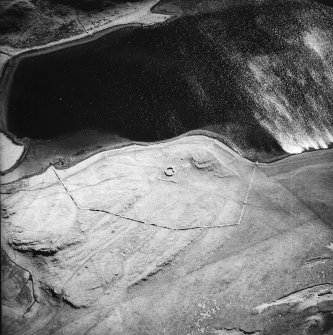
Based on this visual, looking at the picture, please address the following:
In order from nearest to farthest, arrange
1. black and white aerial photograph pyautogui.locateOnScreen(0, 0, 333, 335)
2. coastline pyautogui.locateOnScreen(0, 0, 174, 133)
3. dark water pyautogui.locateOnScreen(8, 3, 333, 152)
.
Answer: black and white aerial photograph pyautogui.locateOnScreen(0, 0, 333, 335) → dark water pyautogui.locateOnScreen(8, 3, 333, 152) → coastline pyautogui.locateOnScreen(0, 0, 174, 133)

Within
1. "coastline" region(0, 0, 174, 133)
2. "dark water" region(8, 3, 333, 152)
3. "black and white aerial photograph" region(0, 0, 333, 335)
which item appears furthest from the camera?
"coastline" region(0, 0, 174, 133)

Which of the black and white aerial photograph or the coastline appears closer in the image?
the black and white aerial photograph

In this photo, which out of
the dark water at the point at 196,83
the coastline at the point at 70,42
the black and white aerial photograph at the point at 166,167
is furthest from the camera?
the coastline at the point at 70,42

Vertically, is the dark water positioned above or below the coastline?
below

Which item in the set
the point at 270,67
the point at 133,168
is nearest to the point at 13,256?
the point at 133,168

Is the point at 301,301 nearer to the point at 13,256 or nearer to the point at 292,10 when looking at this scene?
the point at 13,256

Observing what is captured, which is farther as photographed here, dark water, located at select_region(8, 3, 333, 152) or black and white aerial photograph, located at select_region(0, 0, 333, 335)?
dark water, located at select_region(8, 3, 333, 152)
